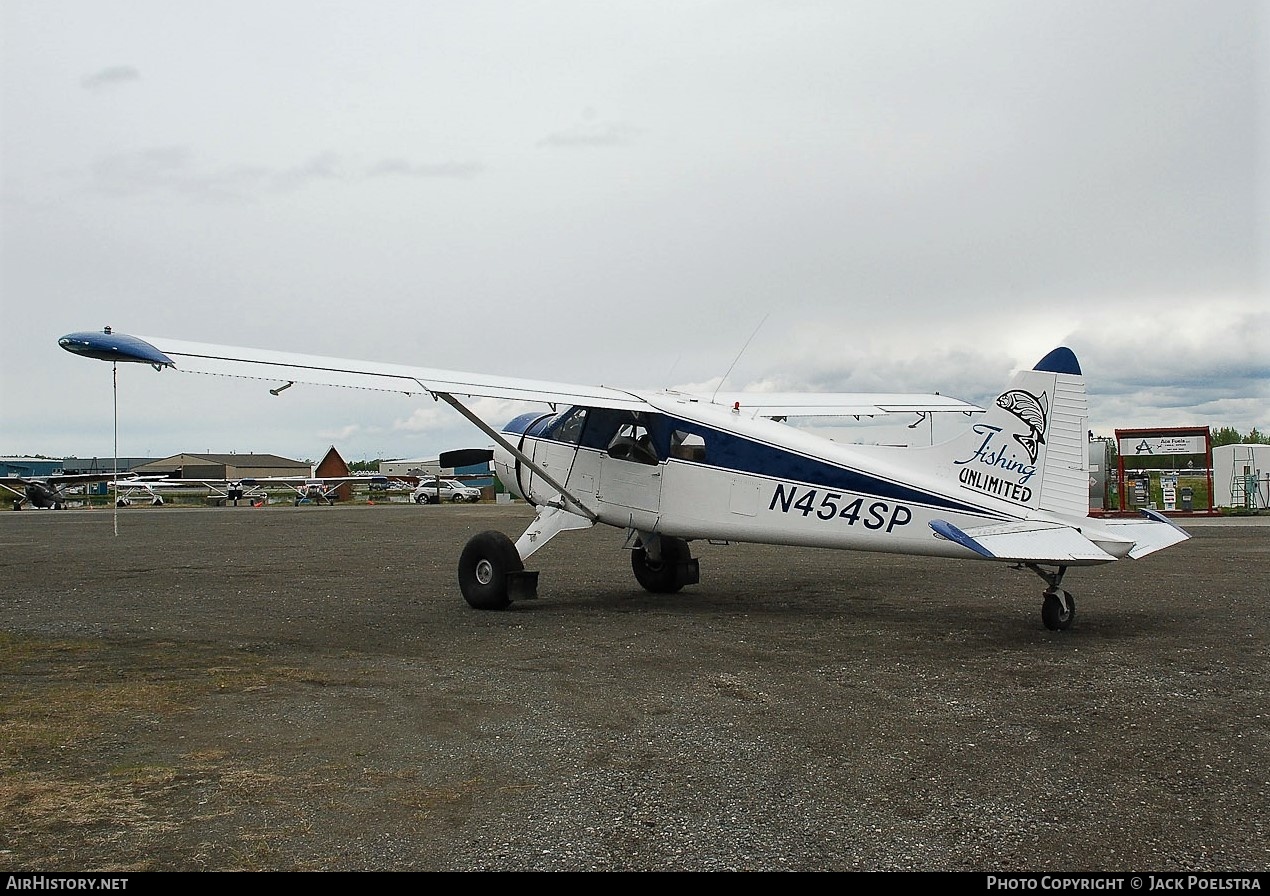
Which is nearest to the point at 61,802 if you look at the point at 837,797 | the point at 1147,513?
the point at 837,797

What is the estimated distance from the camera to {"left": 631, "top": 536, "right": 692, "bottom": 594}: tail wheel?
44.0 ft

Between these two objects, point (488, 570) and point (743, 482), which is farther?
point (488, 570)

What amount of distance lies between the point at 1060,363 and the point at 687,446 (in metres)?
4.23

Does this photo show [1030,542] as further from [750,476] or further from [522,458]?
[522,458]

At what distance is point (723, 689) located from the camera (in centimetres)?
743

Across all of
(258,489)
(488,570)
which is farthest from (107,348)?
(258,489)

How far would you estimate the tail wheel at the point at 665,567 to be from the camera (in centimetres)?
1342

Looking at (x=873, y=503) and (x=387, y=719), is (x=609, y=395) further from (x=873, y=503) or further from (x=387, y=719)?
(x=387, y=719)

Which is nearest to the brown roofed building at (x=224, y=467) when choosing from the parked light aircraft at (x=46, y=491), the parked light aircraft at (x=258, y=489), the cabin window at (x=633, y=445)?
the parked light aircraft at (x=258, y=489)

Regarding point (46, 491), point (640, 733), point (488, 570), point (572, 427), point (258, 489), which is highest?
point (572, 427)

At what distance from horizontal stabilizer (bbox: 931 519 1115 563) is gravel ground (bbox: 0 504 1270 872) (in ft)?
2.74

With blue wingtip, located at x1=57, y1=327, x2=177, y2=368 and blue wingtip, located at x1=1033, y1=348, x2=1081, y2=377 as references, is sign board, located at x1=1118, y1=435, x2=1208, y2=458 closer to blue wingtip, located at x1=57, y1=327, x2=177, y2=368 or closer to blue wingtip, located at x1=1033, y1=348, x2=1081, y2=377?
blue wingtip, located at x1=1033, y1=348, x2=1081, y2=377

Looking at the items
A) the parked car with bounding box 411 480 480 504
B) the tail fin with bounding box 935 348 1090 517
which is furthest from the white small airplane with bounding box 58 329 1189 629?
the parked car with bounding box 411 480 480 504

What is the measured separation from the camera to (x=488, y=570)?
11.9 m
